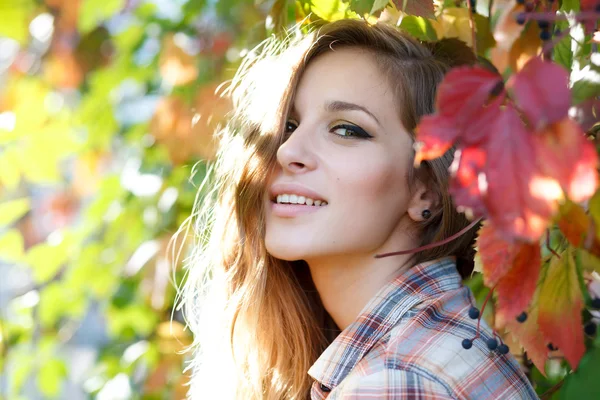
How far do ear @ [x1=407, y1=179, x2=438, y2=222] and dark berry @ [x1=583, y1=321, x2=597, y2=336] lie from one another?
380mm

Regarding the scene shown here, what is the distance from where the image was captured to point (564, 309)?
952 millimetres

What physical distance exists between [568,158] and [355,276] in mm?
1046

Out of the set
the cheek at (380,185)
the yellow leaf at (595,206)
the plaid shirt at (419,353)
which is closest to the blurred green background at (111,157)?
the cheek at (380,185)

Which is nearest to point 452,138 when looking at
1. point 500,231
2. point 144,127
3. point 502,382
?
point 500,231

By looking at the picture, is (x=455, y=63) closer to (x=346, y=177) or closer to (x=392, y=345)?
(x=346, y=177)

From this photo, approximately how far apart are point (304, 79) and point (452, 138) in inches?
42.1

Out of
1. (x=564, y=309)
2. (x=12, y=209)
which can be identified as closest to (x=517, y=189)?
(x=564, y=309)

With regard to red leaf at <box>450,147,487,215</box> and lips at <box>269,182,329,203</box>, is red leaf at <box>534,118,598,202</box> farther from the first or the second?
lips at <box>269,182,329,203</box>

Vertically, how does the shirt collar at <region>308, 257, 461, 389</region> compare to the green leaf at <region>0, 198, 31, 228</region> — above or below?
above

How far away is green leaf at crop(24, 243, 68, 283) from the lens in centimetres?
255

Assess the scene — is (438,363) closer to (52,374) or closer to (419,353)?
(419,353)

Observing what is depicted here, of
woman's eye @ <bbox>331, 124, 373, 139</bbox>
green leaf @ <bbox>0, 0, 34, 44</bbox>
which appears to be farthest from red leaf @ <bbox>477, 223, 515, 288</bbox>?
green leaf @ <bbox>0, 0, 34, 44</bbox>

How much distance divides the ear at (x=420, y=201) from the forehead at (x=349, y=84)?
0.16 metres

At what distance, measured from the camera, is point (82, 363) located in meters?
5.55
